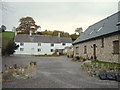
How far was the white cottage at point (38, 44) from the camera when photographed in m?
50.4

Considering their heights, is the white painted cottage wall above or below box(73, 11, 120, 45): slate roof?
below

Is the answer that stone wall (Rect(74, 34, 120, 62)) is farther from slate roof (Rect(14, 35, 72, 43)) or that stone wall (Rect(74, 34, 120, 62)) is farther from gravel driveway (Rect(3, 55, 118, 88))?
slate roof (Rect(14, 35, 72, 43))

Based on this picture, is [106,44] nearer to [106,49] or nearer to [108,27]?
[106,49]

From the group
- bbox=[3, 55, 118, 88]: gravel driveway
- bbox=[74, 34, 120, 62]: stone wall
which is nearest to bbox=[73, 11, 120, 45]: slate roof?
bbox=[74, 34, 120, 62]: stone wall

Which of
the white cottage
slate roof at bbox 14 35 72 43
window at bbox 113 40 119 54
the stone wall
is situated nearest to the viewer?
window at bbox 113 40 119 54

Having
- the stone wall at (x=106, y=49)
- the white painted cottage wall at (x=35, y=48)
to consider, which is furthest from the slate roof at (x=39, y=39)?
the stone wall at (x=106, y=49)

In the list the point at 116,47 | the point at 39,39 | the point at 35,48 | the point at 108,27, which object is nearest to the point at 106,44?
the point at 116,47

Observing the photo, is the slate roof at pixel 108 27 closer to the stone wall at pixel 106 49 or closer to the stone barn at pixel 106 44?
the stone barn at pixel 106 44

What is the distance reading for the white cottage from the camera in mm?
50438

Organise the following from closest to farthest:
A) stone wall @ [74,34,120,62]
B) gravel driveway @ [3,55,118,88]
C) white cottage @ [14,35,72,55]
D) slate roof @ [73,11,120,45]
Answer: gravel driveway @ [3,55,118,88] → stone wall @ [74,34,120,62] → slate roof @ [73,11,120,45] → white cottage @ [14,35,72,55]

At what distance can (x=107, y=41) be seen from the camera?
59.7 ft

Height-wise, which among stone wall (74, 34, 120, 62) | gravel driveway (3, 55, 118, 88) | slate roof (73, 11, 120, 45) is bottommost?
gravel driveway (3, 55, 118, 88)

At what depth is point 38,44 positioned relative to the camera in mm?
51625

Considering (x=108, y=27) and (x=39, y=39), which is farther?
(x=39, y=39)
